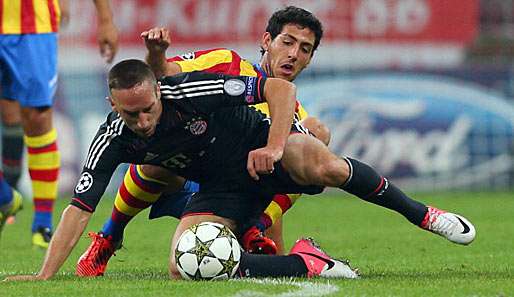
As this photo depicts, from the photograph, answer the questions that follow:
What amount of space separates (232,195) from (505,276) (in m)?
1.45

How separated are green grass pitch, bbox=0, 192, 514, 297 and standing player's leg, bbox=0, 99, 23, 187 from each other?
46cm

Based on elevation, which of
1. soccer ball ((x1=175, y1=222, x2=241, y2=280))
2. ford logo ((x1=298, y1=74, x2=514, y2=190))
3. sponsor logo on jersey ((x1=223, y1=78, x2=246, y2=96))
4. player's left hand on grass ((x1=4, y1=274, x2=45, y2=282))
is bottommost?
ford logo ((x1=298, y1=74, x2=514, y2=190))

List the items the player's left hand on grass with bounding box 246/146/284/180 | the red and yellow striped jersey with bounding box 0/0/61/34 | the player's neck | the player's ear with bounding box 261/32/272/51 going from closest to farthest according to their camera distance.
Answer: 1. the player's left hand on grass with bounding box 246/146/284/180
2. the player's neck
3. the player's ear with bounding box 261/32/272/51
4. the red and yellow striped jersey with bounding box 0/0/61/34

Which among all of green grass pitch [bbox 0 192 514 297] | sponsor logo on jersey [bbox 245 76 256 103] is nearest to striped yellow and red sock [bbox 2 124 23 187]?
green grass pitch [bbox 0 192 514 297]

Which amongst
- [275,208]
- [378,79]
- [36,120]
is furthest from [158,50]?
[378,79]

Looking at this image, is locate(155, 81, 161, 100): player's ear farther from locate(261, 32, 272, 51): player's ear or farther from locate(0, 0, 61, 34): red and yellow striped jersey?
locate(0, 0, 61, 34): red and yellow striped jersey

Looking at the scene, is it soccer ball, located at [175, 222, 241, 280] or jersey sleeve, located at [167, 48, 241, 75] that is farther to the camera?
jersey sleeve, located at [167, 48, 241, 75]

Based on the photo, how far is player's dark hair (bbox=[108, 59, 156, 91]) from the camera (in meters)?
5.88

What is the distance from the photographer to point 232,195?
6.62 m

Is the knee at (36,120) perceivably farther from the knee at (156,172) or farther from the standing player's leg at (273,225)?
the standing player's leg at (273,225)

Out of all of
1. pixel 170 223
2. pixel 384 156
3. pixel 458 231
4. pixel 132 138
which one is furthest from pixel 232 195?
pixel 384 156

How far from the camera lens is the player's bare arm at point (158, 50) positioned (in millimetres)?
6662

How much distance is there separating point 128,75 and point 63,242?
0.83 m

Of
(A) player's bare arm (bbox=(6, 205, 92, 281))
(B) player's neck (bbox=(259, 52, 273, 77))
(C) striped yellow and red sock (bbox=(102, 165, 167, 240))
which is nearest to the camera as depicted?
(A) player's bare arm (bbox=(6, 205, 92, 281))
